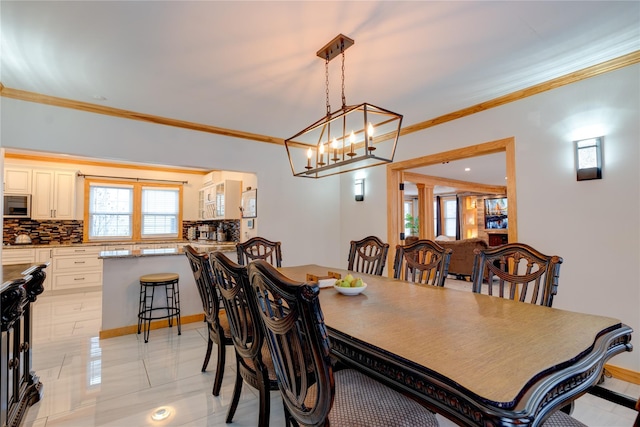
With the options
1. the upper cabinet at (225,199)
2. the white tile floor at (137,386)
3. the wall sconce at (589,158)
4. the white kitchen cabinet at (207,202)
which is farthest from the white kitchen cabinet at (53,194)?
the wall sconce at (589,158)

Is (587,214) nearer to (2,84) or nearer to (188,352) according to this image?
(188,352)

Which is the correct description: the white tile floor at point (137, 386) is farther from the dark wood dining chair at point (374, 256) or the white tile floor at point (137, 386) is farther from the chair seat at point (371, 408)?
the dark wood dining chair at point (374, 256)

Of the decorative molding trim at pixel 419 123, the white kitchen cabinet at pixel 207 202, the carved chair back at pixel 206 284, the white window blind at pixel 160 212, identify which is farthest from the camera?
the white window blind at pixel 160 212

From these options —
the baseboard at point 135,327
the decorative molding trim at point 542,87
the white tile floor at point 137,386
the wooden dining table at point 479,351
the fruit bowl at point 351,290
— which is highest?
the decorative molding trim at point 542,87

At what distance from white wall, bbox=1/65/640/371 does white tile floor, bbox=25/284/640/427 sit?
2.88 feet

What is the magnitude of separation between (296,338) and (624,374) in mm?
2931

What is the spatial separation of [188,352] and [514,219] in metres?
3.52

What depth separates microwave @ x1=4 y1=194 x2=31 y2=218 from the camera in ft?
16.8

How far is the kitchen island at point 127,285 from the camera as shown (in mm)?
3441

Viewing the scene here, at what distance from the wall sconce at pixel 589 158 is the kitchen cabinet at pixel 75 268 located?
709 centimetres

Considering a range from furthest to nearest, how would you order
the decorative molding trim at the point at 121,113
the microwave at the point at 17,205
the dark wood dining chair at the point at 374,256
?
the microwave at the point at 17,205 < the decorative molding trim at the point at 121,113 < the dark wood dining chair at the point at 374,256

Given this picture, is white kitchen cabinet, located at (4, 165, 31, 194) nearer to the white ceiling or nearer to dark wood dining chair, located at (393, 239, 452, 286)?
the white ceiling

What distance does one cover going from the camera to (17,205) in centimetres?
520

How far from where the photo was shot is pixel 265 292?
119 cm
